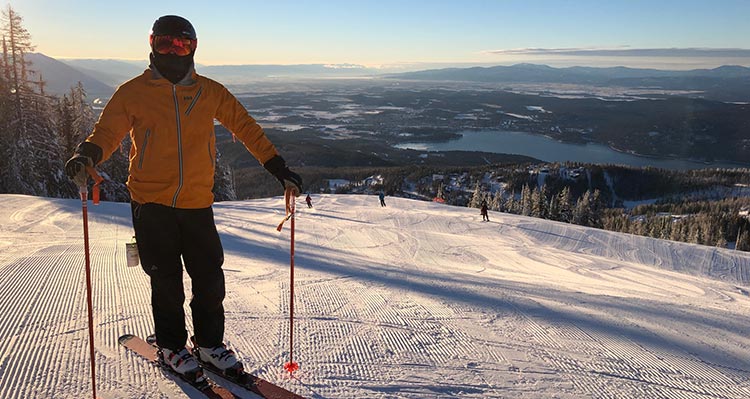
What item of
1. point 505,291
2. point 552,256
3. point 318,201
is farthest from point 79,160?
point 318,201

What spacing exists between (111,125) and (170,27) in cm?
61

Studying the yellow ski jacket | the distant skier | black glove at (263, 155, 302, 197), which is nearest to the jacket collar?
the yellow ski jacket

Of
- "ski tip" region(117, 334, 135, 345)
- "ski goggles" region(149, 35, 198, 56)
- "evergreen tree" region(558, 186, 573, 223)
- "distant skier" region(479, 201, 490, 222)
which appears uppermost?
"ski goggles" region(149, 35, 198, 56)

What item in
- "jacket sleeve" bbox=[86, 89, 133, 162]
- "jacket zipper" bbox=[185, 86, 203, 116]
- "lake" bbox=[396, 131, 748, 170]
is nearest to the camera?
"jacket sleeve" bbox=[86, 89, 133, 162]

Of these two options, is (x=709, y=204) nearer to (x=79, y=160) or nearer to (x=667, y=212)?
(x=667, y=212)

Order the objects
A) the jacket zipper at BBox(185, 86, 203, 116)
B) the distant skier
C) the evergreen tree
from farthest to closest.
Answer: the evergreen tree < the distant skier < the jacket zipper at BBox(185, 86, 203, 116)

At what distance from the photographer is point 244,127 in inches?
109

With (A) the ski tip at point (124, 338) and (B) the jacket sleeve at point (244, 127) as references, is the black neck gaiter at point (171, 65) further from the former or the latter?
(A) the ski tip at point (124, 338)

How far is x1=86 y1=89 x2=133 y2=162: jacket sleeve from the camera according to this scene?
7.65 feet

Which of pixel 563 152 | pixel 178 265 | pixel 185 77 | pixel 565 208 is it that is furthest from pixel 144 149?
pixel 563 152

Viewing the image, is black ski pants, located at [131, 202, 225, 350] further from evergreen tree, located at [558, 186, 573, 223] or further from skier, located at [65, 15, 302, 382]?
evergreen tree, located at [558, 186, 573, 223]

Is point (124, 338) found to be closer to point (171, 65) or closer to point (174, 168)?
point (174, 168)

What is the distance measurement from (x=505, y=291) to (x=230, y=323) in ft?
11.0

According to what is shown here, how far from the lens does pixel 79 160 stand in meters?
2.19
